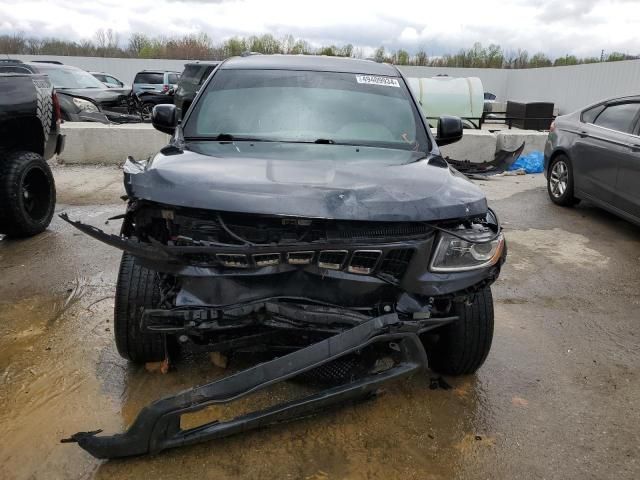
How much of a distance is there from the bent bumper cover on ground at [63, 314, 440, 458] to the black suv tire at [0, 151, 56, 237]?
335 cm

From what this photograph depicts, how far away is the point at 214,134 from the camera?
11.0ft

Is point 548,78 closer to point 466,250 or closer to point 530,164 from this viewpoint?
point 530,164

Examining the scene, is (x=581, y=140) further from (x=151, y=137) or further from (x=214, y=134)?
(x=151, y=137)

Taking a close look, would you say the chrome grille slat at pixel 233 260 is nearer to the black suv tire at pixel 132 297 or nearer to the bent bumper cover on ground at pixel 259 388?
the bent bumper cover on ground at pixel 259 388

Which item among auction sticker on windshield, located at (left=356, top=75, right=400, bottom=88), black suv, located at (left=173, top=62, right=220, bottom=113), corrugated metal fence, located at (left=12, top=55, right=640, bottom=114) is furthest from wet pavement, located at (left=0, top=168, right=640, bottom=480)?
corrugated metal fence, located at (left=12, top=55, right=640, bottom=114)

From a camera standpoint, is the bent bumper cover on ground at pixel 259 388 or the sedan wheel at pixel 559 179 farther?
the sedan wheel at pixel 559 179

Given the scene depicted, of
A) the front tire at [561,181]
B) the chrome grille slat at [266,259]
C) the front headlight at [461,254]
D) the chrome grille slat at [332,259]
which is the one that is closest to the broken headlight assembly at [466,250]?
the front headlight at [461,254]

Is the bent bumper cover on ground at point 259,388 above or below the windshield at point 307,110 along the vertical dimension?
below

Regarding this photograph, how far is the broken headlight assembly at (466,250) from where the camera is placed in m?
2.35

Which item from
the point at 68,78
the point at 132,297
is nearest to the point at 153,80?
the point at 68,78

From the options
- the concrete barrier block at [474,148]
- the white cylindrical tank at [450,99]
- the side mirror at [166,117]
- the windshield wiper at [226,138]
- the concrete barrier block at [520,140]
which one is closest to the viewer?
the windshield wiper at [226,138]

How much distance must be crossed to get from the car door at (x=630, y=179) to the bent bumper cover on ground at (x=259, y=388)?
4.25m

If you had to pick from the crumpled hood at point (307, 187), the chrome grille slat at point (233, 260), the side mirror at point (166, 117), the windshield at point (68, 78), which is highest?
the windshield at point (68, 78)

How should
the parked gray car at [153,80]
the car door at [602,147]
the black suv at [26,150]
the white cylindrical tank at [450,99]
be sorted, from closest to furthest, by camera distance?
the black suv at [26,150] < the car door at [602,147] < the white cylindrical tank at [450,99] < the parked gray car at [153,80]
